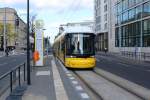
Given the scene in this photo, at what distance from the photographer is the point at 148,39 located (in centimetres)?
7112

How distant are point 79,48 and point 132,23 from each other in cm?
5307

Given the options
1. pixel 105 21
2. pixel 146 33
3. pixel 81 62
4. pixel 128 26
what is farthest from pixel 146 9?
pixel 105 21

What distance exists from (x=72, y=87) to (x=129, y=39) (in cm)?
6744

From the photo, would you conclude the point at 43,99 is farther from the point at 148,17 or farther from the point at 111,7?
the point at 111,7

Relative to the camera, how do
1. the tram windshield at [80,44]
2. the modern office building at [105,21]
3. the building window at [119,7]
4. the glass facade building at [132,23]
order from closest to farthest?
the tram windshield at [80,44]
the glass facade building at [132,23]
the building window at [119,7]
the modern office building at [105,21]

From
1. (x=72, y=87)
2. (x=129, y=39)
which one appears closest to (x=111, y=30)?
(x=129, y=39)

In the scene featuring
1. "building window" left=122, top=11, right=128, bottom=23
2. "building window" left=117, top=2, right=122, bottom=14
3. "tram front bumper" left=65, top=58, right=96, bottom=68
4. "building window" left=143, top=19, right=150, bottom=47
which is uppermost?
"building window" left=117, top=2, right=122, bottom=14

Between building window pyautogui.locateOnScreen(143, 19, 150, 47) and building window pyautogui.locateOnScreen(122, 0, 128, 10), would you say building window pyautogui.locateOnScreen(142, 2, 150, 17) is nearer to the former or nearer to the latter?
building window pyautogui.locateOnScreen(143, 19, 150, 47)

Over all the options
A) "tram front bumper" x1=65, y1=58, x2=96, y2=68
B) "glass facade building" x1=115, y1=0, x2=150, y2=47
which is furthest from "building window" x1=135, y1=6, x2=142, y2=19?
"tram front bumper" x1=65, y1=58, x2=96, y2=68

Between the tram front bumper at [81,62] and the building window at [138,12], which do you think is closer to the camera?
the tram front bumper at [81,62]

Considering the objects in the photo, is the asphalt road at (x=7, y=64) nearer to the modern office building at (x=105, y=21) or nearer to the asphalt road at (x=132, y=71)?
the asphalt road at (x=132, y=71)

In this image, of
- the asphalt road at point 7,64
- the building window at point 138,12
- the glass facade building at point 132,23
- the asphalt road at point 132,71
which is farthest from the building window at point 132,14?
the asphalt road at point 132,71

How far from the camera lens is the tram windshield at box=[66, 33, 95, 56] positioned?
3084cm

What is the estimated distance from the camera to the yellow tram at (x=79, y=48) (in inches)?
1205
